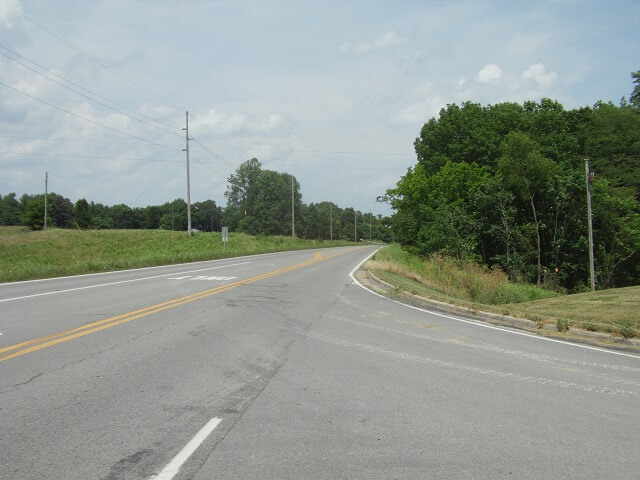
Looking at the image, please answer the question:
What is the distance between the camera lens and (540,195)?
3769cm

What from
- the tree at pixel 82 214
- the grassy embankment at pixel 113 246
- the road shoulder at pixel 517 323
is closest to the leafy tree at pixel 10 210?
the tree at pixel 82 214

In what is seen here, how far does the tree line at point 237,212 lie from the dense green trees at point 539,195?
56.2m

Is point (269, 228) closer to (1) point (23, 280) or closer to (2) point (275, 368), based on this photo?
(1) point (23, 280)

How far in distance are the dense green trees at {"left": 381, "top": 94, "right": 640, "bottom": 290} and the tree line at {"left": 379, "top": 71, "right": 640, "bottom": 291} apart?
0.08 m

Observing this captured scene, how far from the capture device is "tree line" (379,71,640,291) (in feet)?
115

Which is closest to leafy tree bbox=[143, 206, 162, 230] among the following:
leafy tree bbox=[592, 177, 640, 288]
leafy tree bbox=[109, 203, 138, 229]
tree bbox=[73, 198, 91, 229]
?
leafy tree bbox=[109, 203, 138, 229]

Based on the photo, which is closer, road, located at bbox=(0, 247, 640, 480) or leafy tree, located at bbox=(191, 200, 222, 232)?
road, located at bbox=(0, 247, 640, 480)

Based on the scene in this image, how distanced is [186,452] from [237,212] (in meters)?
123

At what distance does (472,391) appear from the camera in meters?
5.87

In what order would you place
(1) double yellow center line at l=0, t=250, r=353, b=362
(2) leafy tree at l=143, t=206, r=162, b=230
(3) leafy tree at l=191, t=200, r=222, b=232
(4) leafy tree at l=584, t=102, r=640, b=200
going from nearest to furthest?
(1) double yellow center line at l=0, t=250, r=353, b=362, (4) leafy tree at l=584, t=102, r=640, b=200, (2) leafy tree at l=143, t=206, r=162, b=230, (3) leafy tree at l=191, t=200, r=222, b=232

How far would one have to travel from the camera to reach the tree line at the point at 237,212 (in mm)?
120062

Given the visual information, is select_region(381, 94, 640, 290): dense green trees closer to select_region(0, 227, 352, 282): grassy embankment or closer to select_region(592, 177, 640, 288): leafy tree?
select_region(592, 177, 640, 288): leafy tree

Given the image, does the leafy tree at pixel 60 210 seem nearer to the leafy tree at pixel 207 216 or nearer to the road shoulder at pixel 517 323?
the leafy tree at pixel 207 216

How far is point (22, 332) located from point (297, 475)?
6.77 m
